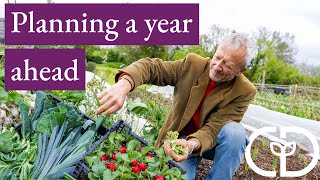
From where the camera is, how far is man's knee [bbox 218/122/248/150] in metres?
2.00

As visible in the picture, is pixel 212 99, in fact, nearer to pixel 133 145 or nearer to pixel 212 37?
pixel 133 145

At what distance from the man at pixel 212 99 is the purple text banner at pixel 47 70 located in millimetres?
663

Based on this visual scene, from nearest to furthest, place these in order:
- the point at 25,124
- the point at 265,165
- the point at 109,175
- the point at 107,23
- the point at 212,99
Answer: the point at 109,175 < the point at 25,124 < the point at 212,99 < the point at 107,23 < the point at 265,165

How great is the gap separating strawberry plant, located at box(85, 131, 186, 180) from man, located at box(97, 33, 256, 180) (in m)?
0.38

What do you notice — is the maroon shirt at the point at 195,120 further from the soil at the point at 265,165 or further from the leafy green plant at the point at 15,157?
the leafy green plant at the point at 15,157

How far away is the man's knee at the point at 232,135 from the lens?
2004 millimetres

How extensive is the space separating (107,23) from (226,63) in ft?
3.66

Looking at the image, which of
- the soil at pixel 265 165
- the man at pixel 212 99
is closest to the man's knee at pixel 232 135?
the man at pixel 212 99

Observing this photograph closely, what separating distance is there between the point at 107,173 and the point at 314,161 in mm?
2589

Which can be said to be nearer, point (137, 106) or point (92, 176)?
point (92, 176)

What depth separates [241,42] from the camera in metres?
1.95

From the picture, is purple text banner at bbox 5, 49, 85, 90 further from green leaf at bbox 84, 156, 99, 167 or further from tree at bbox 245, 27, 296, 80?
tree at bbox 245, 27, 296, 80

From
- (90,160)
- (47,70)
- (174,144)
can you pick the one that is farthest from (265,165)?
(90,160)

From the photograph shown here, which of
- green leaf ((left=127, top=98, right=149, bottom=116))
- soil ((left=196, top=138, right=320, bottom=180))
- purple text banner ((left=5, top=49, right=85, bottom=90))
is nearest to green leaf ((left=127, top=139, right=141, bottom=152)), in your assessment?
green leaf ((left=127, top=98, right=149, bottom=116))
